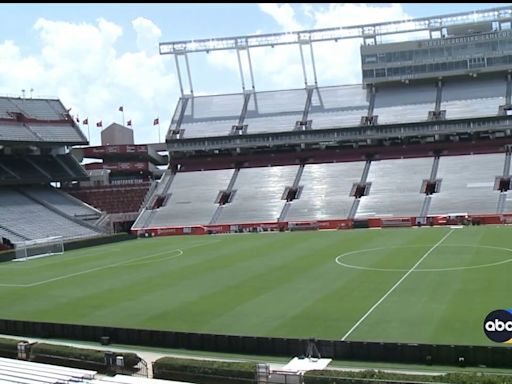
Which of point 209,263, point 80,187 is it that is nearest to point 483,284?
point 209,263

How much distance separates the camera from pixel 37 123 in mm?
58312

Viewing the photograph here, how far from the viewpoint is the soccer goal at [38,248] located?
40.8m

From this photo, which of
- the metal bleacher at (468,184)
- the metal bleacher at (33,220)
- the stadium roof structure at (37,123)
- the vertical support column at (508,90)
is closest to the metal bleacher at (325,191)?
the metal bleacher at (468,184)

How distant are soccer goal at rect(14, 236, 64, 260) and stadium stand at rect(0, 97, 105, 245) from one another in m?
4.37

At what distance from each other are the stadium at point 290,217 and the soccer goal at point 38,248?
0.15 m

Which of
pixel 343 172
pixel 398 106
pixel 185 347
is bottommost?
pixel 185 347

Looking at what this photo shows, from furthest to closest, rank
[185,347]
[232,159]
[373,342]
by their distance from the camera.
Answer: [232,159] < [185,347] < [373,342]

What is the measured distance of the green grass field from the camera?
1822 cm

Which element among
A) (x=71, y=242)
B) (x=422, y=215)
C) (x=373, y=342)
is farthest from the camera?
(x=422, y=215)

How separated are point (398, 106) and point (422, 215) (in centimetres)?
1925

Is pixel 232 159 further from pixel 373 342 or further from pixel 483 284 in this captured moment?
pixel 373 342

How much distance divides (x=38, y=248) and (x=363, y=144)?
1445 inches

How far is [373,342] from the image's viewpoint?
14.9 m

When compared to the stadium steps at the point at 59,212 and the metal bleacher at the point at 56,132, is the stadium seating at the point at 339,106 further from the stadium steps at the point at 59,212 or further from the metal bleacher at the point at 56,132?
the stadium steps at the point at 59,212
